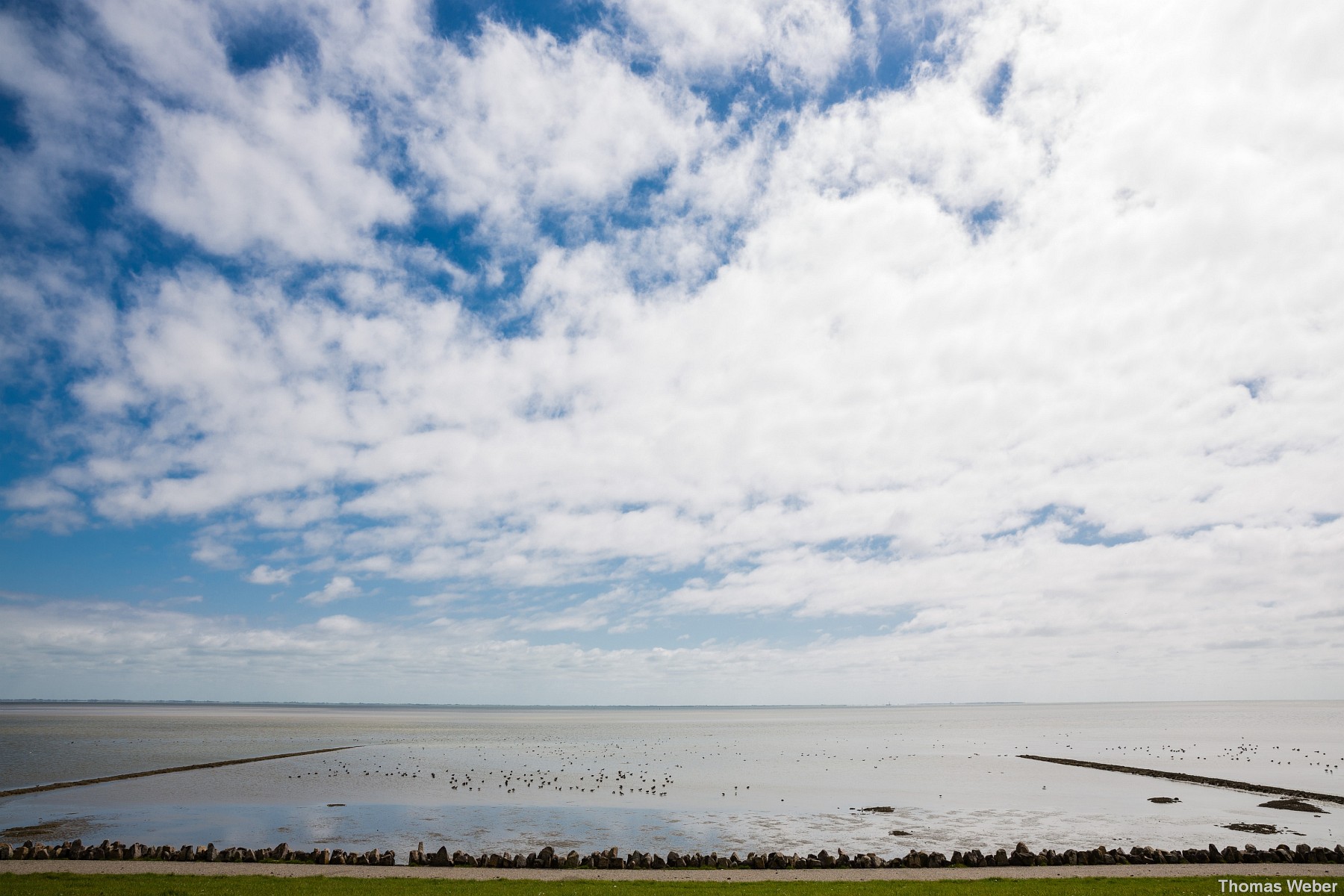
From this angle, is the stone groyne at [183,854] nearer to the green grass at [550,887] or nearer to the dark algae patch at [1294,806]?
the green grass at [550,887]

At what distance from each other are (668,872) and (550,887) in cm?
572

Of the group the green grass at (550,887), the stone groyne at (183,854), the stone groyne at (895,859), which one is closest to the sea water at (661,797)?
the stone groyne at (895,859)

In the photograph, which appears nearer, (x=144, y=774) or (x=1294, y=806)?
(x=1294, y=806)

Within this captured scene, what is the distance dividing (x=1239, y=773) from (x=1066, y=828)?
43677mm

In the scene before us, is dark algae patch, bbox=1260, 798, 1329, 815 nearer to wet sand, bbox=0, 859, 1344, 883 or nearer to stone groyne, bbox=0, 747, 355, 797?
wet sand, bbox=0, 859, 1344, 883

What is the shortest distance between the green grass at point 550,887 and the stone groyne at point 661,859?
3908 millimetres

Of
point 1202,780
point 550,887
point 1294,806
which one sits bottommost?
point 1202,780

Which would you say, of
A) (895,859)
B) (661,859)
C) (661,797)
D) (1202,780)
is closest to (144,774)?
(661,797)

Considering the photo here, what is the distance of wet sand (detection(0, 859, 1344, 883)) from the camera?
28297 mm

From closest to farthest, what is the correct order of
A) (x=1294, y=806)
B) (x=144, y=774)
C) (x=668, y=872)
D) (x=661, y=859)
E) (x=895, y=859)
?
1. (x=668, y=872)
2. (x=661, y=859)
3. (x=895, y=859)
4. (x=1294, y=806)
5. (x=144, y=774)

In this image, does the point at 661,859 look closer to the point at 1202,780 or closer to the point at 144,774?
the point at 1202,780

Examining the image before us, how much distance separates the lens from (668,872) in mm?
30297

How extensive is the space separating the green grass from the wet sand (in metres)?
1.07

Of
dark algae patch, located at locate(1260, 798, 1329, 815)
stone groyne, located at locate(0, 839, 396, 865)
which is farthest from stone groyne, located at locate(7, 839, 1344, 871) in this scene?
dark algae patch, located at locate(1260, 798, 1329, 815)
